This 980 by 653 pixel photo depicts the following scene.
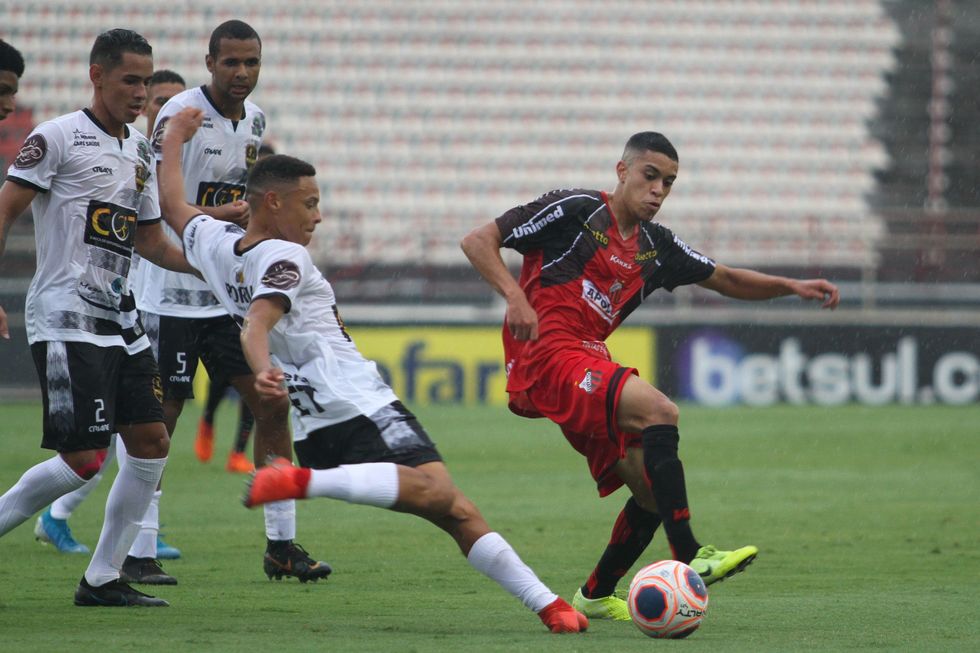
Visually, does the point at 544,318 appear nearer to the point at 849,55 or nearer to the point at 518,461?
the point at 518,461

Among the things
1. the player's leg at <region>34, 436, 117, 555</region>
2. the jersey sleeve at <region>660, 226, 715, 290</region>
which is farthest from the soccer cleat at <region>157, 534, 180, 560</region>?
the jersey sleeve at <region>660, 226, 715, 290</region>

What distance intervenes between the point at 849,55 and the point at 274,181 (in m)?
20.7

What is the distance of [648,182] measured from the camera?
5922 mm

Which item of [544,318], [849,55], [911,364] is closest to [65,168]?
[544,318]

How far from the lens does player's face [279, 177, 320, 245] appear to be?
5.14m

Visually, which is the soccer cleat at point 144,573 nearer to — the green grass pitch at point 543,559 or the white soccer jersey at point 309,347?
the green grass pitch at point 543,559

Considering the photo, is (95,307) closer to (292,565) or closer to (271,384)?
(271,384)

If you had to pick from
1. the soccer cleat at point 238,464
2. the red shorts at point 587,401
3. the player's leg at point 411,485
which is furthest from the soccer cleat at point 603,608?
the soccer cleat at point 238,464

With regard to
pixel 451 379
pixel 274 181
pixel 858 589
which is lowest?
pixel 451 379

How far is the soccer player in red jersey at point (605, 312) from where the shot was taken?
5.52 metres

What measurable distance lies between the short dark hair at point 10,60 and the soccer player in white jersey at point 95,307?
24cm

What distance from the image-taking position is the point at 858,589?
6164 millimetres

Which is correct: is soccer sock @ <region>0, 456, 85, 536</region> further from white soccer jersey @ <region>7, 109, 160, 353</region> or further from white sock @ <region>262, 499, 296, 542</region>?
white sock @ <region>262, 499, 296, 542</region>

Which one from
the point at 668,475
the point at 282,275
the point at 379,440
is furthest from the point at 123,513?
the point at 668,475
